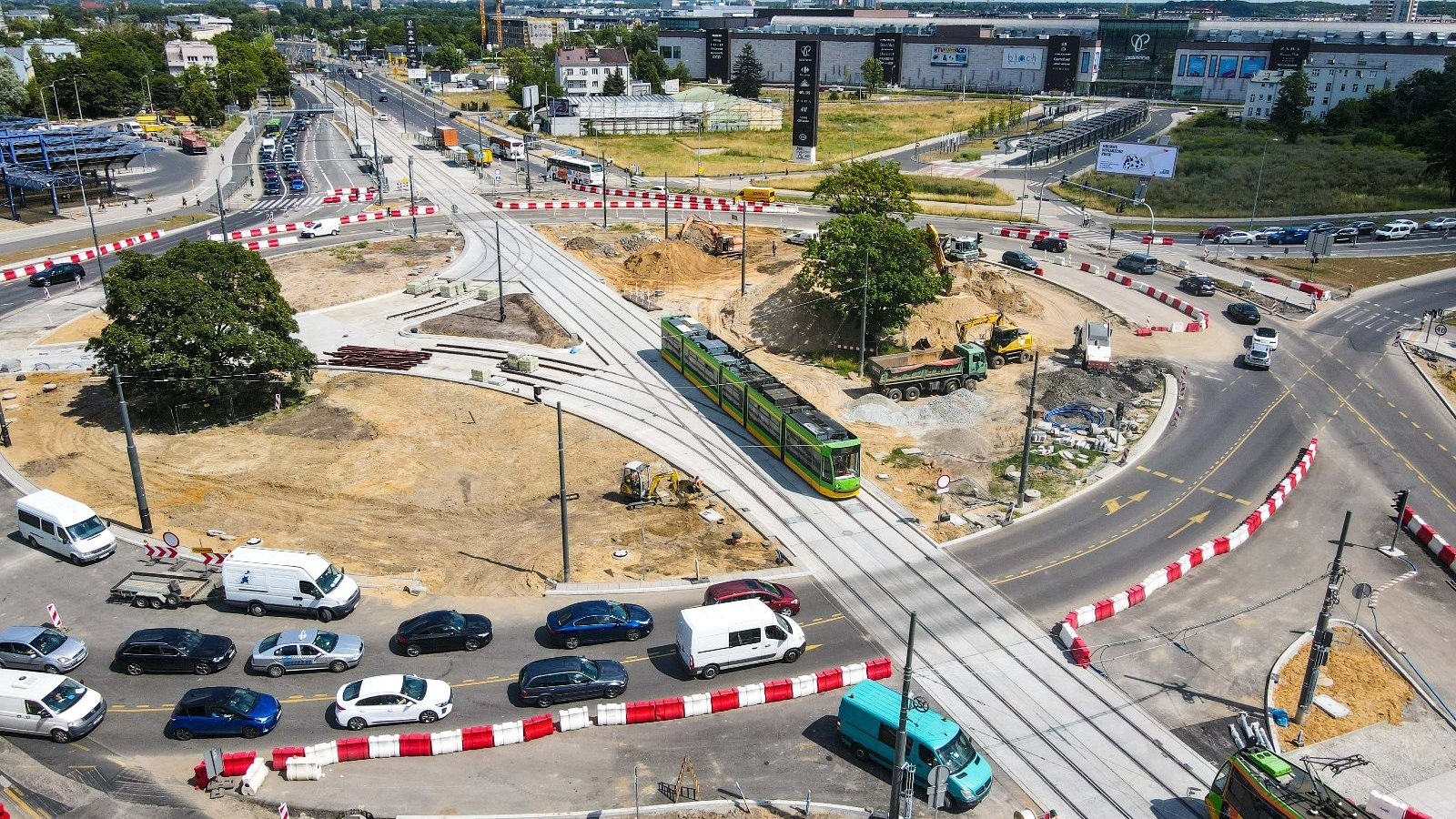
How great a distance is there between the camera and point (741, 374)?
1869 inches

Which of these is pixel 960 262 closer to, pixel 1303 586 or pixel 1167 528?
pixel 1167 528

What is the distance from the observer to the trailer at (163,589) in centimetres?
3269

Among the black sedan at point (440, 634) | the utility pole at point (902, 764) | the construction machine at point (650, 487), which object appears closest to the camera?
the utility pole at point (902, 764)

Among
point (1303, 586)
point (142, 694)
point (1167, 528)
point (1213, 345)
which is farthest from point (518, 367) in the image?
point (1213, 345)

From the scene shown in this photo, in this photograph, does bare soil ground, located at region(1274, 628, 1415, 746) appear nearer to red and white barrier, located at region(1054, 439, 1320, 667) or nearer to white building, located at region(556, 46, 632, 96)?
red and white barrier, located at region(1054, 439, 1320, 667)

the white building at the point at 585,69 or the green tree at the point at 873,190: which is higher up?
the white building at the point at 585,69

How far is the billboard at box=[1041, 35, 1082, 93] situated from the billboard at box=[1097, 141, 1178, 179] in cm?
10553

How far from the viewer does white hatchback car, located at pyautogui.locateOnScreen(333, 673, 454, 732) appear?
26.6 m

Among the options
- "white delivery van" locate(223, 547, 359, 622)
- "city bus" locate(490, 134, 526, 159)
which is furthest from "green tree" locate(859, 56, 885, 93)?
"white delivery van" locate(223, 547, 359, 622)

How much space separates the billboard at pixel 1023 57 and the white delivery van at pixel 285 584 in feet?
643

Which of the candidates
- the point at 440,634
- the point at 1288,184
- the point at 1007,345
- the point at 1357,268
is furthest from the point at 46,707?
the point at 1288,184

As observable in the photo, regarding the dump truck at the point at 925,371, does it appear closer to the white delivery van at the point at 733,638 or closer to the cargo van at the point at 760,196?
the white delivery van at the point at 733,638

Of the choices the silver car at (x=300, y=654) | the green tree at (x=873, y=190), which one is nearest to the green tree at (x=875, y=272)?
A: the green tree at (x=873, y=190)

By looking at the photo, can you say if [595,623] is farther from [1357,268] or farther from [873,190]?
[1357,268]
